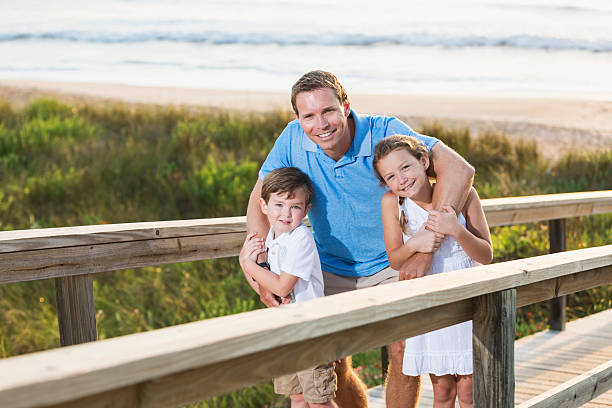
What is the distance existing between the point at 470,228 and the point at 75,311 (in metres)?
1.35

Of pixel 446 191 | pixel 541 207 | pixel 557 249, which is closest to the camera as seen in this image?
pixel 446 191

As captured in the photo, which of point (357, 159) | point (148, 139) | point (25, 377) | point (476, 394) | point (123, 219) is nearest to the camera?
point (25, 377)

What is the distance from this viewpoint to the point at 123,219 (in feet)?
33.4

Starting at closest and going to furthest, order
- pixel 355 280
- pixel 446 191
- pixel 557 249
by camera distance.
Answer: pixel 446 191 → pixel 355 280 → pixel 557 249

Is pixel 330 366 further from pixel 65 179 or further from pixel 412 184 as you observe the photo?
pixel 65 179

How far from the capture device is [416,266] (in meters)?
2.28

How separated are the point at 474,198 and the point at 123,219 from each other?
8318 mm

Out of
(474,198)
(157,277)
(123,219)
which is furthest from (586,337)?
(123,219)

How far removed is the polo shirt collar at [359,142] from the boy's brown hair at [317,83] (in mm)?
129

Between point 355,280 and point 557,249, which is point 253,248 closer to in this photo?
point 355,280

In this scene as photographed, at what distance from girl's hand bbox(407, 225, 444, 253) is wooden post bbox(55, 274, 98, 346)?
111cm

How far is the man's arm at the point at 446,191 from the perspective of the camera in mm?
2283

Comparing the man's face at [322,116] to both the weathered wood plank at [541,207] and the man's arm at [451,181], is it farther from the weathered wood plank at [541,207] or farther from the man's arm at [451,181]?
the weathered wood plank at [541,207]

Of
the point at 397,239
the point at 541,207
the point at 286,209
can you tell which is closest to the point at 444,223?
the point at 397,239
